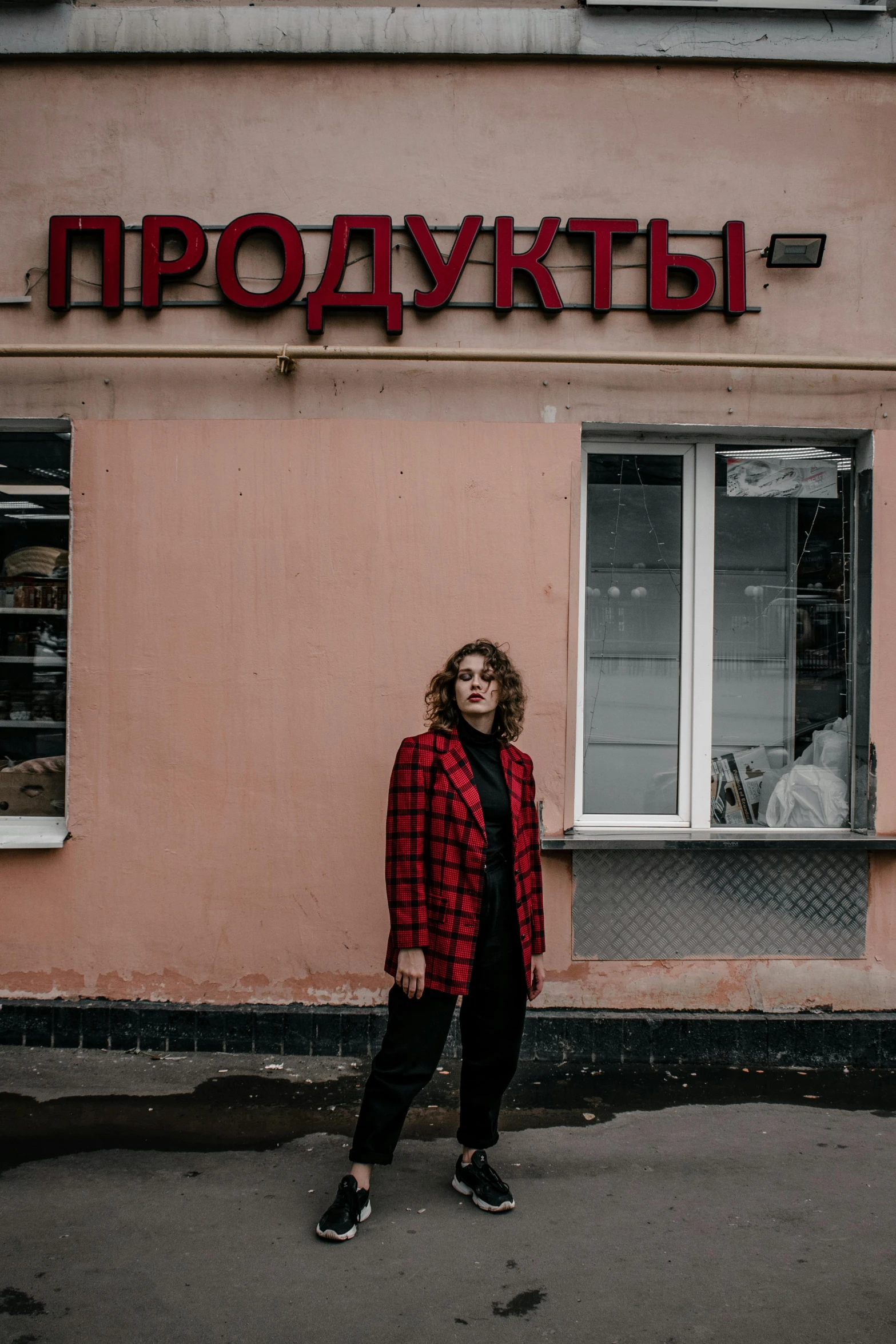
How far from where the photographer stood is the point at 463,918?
3.34 metres

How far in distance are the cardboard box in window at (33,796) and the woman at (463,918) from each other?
2.54 m

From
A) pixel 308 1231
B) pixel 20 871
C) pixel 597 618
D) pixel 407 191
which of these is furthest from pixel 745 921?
pixel 407 191

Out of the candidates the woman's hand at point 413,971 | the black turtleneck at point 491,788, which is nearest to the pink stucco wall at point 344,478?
the black turtleneck at point 491,788

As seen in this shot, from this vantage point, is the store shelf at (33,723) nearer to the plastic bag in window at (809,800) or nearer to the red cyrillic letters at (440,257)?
the red cyrillic letters at (440,257)

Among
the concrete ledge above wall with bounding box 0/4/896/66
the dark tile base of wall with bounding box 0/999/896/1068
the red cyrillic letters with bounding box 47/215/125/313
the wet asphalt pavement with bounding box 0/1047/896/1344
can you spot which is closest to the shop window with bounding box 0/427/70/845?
the red cyrillic letters with bounding box 47/215/125/313

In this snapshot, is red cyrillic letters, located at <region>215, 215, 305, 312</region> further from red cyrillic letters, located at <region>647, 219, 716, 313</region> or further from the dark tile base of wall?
the dark tile base of wall

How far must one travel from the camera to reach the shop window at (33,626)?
5.22 metres

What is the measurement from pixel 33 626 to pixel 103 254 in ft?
6.08

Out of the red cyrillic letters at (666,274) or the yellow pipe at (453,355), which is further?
the red cyrillic letters at (666,274)

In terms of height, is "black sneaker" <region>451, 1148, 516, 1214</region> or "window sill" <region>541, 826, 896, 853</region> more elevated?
"window sill" <region>541, 826, 896, 853</region>

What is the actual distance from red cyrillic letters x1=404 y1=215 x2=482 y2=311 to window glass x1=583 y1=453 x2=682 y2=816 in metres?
1.09

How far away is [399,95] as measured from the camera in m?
4.98

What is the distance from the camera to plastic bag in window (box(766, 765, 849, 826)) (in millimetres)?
5148

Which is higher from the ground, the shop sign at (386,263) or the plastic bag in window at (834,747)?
the shop sign at (386,263)
